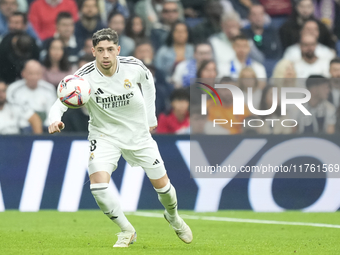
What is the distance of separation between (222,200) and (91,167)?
15.1 ft

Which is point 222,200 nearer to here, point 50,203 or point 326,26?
point 50,203

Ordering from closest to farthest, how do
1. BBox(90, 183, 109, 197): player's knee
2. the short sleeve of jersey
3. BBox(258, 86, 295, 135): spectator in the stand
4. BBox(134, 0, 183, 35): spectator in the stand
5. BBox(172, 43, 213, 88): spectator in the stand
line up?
BBox(90, 183, 109, 197): player's knee
the short sleeve of jersey
BBox(258, 86, 295, 135): spectator in the stand
BBox(172, 43, 213, 88): spectator in the stand
BBox(134, 0, 183, 35): spectator in the stand

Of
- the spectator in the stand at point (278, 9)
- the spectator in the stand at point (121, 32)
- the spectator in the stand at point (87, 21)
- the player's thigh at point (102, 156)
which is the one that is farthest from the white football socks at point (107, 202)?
the spectator in the stand at point (278, 9)

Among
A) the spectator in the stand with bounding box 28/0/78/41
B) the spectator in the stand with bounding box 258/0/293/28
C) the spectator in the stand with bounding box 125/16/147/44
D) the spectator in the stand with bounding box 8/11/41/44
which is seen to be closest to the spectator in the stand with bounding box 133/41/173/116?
the spectator in the stand with bounding box 125/16/147/44

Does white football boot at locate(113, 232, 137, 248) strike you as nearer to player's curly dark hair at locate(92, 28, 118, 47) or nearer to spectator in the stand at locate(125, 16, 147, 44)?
player's curly dark hair at locate(92, 28, 118, 47)

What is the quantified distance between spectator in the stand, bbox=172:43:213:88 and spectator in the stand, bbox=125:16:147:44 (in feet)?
3.71

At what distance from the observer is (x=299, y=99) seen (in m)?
10.7

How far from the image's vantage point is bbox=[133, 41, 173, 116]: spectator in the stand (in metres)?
11.6

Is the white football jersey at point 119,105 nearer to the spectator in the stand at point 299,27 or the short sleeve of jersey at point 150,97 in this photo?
the short sleeve of jersey at point 150,97

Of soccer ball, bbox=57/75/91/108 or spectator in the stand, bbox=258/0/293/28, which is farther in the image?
spectator in the stand, bbox=258/0/293/28

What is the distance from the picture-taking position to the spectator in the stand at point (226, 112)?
420 inches

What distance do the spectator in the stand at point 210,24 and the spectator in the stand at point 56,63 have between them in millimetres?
3019

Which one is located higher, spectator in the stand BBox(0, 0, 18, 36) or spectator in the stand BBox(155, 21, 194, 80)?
spectator in the stand BBox(0, 0, 18, 36)

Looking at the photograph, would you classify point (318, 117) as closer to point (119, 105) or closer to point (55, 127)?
point (119, 105)
